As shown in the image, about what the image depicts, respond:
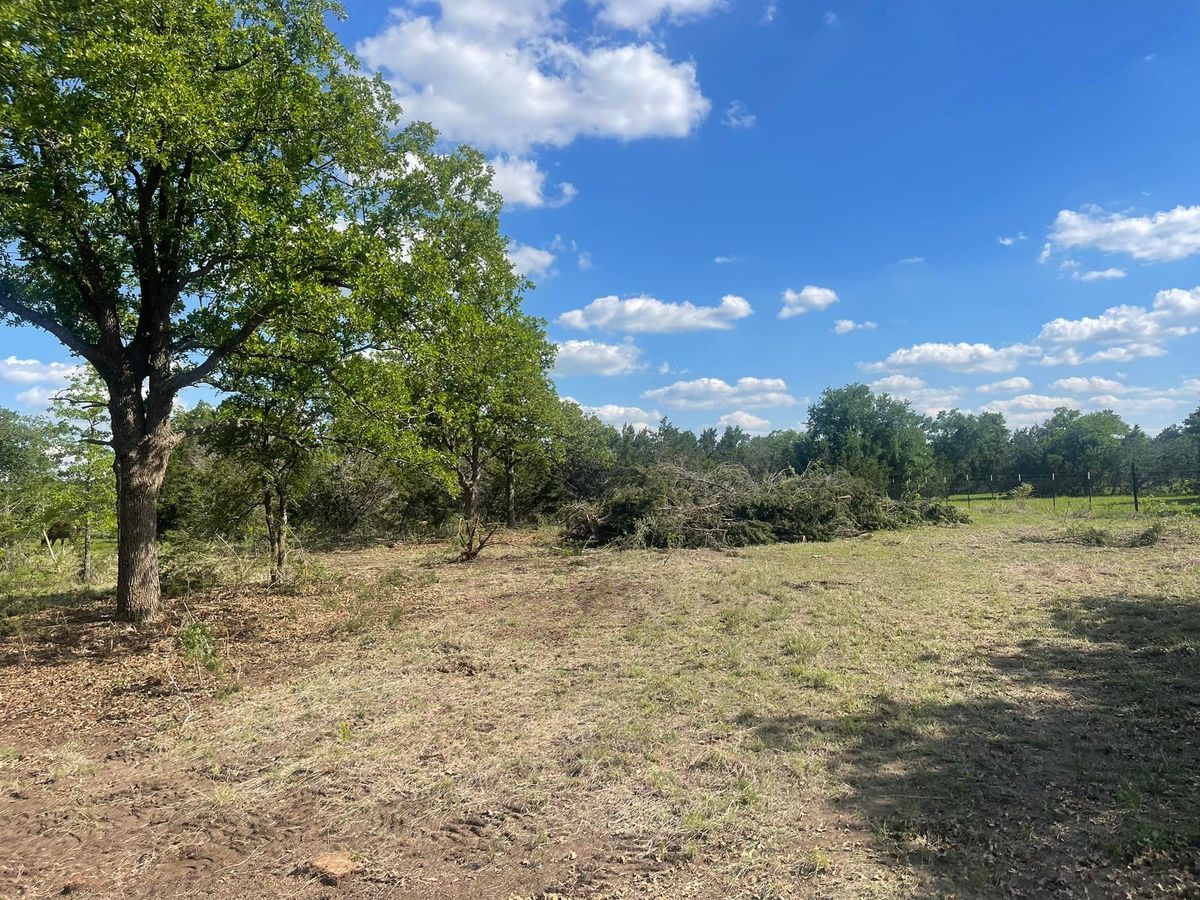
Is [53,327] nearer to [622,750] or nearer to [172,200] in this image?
[172,200]

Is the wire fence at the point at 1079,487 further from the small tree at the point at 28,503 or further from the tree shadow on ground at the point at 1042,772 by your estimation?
the small tree at the point at 28,503

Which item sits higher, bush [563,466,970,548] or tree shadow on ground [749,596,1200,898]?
bush [563,466,970,548]

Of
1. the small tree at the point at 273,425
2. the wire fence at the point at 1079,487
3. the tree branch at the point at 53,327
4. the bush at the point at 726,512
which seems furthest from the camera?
the wire fence at the point at 1079,487

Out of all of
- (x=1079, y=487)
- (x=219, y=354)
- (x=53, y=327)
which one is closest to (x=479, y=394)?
(x=219, y=354)

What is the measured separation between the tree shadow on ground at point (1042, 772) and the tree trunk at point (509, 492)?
722 inches

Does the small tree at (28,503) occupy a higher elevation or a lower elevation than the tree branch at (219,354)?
lower

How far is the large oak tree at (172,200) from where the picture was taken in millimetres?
5785

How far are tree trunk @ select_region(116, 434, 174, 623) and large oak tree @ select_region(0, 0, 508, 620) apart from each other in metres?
0.02

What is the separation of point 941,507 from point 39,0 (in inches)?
861

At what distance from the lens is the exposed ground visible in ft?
10.3

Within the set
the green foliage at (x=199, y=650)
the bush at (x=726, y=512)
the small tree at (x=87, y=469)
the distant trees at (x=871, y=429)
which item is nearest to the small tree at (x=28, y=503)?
the small tree at (x=87, y=469)

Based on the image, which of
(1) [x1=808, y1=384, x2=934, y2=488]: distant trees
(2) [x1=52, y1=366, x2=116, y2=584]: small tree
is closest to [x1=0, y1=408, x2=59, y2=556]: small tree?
(2) [x1=52, y1=366, x2=116, y2=584]: small tree

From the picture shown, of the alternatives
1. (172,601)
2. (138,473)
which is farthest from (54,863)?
(172,601)

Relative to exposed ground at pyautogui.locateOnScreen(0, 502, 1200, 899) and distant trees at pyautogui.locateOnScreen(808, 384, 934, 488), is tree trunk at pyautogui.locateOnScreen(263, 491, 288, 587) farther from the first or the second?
distant trees at pyautogui.locateOnScreen(808, 384, 934, 488)
